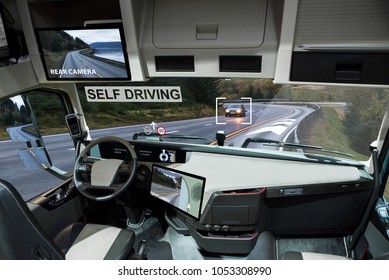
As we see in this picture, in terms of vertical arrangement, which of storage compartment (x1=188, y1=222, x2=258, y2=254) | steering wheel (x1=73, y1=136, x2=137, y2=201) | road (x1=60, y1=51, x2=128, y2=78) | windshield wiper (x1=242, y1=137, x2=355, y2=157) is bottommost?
storage compartment (x1=188, y1=222, x2=258, y2=254)

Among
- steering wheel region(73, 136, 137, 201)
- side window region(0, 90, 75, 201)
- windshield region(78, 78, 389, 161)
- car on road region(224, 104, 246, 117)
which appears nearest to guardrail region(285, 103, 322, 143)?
windshield region(78, 78, 389, 161)

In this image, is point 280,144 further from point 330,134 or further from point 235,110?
point 235,110

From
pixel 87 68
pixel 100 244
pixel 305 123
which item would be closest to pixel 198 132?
pixel 305 123

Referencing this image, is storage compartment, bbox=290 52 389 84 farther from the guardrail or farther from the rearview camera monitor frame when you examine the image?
the rearview camera monitor frame

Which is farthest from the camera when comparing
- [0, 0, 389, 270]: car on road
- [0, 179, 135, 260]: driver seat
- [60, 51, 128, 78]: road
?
[60, 51, 128, 78]: road

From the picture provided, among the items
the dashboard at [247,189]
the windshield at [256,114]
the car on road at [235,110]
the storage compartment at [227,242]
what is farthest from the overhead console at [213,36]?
the storage compartment at [227,242]

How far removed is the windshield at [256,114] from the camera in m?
2.27

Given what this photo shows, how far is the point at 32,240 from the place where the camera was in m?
1.66

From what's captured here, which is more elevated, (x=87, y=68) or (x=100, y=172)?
(x=87, y=68)

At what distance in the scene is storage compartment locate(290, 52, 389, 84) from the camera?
5.09 feet

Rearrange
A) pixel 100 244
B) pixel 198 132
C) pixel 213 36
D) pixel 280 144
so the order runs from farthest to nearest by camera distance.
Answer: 1. pixel 198 132
2. pixel 280 144
3. pixel 100 244
4. pixel 213 36

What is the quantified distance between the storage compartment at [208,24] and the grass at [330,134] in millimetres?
1065

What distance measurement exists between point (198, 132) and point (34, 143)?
1581 millimetres

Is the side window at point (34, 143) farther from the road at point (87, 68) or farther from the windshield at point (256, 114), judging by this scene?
the road at point (87, 68)
